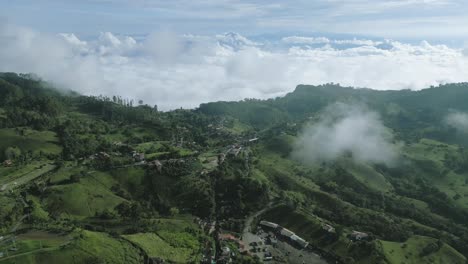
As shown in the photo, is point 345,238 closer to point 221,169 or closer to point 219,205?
point 219,205

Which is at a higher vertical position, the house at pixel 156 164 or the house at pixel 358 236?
the house at pixel 156 164

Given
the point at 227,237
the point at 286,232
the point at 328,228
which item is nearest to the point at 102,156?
the point at 227,237

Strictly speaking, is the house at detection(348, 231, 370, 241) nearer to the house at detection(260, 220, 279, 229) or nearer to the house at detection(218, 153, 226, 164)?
the house at detection(260, 220, 279, 229)

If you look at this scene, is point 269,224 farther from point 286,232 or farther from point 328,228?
point 328,228

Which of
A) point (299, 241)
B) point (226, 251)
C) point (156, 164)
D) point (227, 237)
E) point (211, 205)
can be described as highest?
point (156, 164)

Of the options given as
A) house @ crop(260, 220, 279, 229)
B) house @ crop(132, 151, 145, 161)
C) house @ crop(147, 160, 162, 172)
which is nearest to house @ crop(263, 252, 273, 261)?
house @ crop(260, 220, 279, 229)

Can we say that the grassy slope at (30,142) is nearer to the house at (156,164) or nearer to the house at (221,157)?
the house at (156,164)

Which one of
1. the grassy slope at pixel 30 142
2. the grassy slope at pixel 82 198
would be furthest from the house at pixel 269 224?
the grassy slope at pixel 30 142
